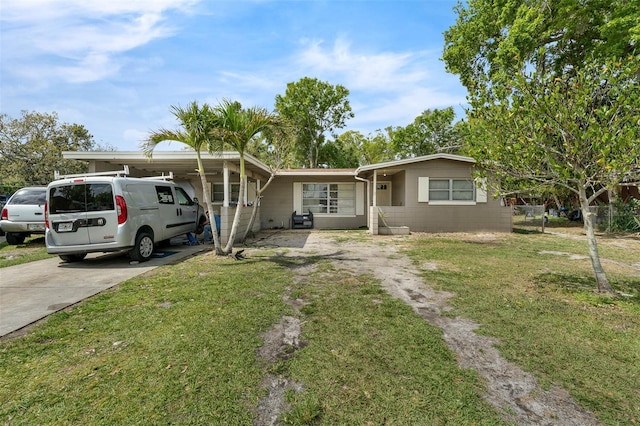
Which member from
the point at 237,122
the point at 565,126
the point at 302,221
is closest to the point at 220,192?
the point at 302,221

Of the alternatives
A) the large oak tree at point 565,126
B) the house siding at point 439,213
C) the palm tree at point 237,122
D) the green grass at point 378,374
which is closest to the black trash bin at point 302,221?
the house siding at point 439,213

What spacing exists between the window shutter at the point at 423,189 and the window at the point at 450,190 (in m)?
0.23

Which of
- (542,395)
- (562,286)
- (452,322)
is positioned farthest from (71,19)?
(562,286)

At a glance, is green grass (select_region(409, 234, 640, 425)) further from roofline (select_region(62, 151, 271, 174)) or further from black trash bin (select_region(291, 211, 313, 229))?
black trash bin (select_region(291, 211, 313, 229))

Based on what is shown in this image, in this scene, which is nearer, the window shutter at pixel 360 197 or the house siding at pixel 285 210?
the house siding at pixel 285 210

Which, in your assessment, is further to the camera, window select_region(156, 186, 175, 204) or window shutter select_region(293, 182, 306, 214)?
window shutter select_region(293, 182, 306, 214)

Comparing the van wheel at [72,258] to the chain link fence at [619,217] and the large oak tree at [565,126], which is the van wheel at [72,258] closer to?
the large oak tree at [565,126]

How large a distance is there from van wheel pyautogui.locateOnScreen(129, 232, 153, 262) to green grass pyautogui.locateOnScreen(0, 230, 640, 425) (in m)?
1.84

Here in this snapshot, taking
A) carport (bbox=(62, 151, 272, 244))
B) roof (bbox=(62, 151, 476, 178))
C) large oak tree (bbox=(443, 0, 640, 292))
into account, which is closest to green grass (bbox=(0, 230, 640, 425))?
large oak tree (bbox=(443, 0, 640, 292))

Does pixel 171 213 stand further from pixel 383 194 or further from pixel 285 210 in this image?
pixel 383 194

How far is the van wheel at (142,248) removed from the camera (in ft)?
21.3

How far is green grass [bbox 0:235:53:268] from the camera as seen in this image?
675 cm

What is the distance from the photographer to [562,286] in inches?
189

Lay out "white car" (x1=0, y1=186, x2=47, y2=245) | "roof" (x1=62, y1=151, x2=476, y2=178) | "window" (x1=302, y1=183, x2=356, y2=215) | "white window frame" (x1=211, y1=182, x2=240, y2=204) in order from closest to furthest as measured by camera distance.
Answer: "white car" (x1=0, y1=186, x2=47, y2=245), "roof" (x1=62, y1=151, x2=476, y2=178), "white window frame" (x1=211, y1=182, x2=240, y2=204), "window" (x1=302, y1=183, x2=356, y2=215)
